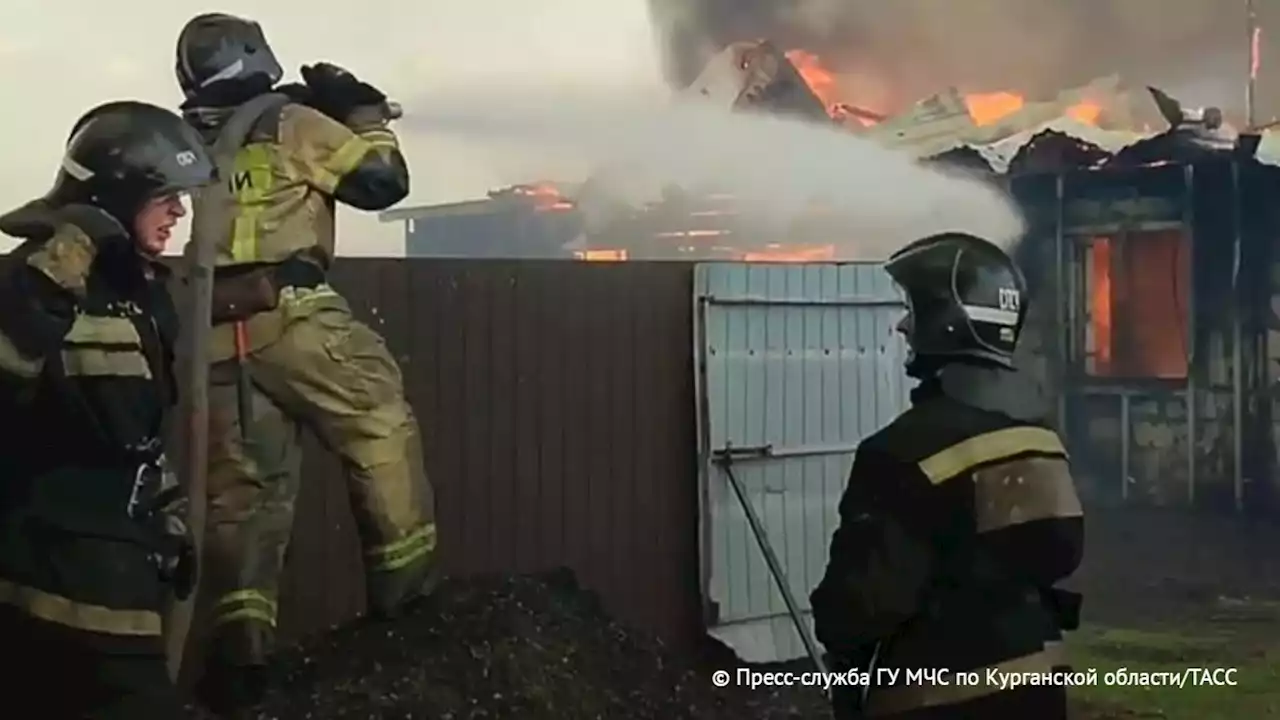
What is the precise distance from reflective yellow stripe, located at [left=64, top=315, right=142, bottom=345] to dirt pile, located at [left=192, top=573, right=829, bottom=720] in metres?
0.82

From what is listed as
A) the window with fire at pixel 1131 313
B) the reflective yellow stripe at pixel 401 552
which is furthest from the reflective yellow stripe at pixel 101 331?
the window with fire at pixel 1131 313

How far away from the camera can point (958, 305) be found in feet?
8.22

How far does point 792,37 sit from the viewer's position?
3836mm

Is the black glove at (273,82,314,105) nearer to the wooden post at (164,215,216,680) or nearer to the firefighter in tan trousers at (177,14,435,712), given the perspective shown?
the firefighter in tan trousers at (177,14,435,712)

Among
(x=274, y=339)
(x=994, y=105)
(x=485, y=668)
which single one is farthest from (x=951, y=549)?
(x=994, y=105)

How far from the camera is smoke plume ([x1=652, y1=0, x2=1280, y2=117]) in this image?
3.87m

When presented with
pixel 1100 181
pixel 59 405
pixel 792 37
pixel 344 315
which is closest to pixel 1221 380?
pixel 1100 181

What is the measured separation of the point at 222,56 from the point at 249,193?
0.87ft

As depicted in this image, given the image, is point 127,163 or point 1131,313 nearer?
point 127,163

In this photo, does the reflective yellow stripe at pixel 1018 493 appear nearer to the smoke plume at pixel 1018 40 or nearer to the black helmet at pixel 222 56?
the black helmet at pixel 222 56

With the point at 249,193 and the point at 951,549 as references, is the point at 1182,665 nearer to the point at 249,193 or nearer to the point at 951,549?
the point at 951,549

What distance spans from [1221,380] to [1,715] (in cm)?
294

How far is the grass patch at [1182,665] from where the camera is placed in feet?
12.2

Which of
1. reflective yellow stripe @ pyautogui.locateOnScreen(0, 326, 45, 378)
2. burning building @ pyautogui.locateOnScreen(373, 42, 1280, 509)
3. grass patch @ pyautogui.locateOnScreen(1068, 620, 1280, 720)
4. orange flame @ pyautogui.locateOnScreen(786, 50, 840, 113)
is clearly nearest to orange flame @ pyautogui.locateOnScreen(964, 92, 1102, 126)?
burning building @ pyautogui.locateOnScreen(373, 42, 1280, 509)
